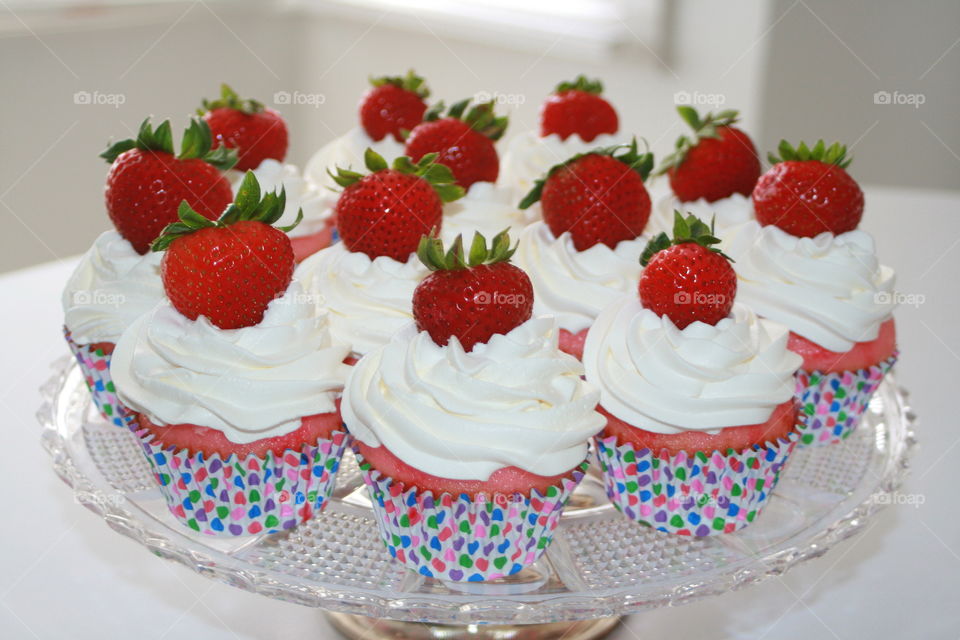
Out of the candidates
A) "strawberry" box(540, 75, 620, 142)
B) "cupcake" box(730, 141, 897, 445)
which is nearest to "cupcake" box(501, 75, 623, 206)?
"strawberry" box(540, 75, 620, 142)

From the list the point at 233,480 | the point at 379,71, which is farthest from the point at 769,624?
the point at 379,71

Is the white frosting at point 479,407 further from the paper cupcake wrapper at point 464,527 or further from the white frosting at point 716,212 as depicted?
the white frosting at point 716,212

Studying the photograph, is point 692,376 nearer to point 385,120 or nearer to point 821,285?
point 821,285

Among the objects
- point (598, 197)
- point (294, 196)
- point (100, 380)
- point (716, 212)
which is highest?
point (598, 197)

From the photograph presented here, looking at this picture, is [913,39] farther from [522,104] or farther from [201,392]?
[201,392]

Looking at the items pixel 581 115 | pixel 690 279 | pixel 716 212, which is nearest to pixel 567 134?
pixel 581 115

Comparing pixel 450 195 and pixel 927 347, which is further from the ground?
pixel 450 195

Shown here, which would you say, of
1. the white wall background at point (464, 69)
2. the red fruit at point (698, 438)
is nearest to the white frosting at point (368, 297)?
the red fruit at point (698, 438)
